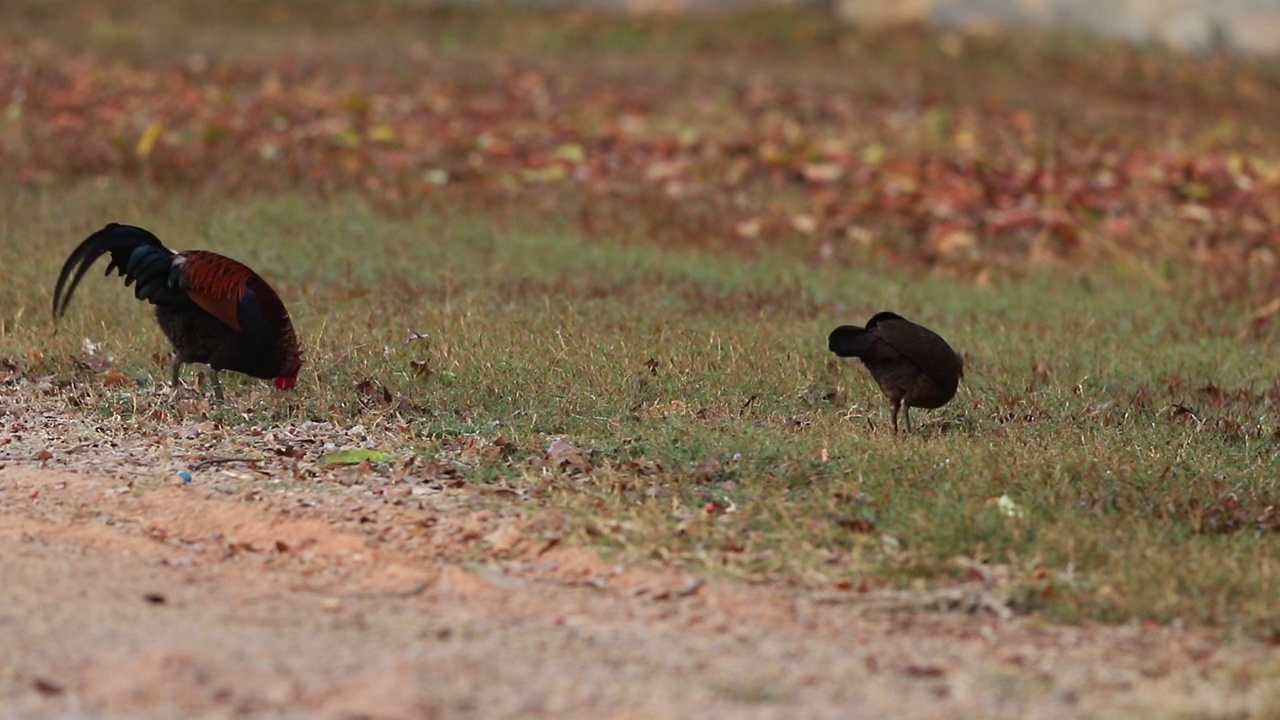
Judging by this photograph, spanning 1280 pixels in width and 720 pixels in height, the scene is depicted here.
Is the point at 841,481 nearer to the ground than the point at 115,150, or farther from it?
nearer to the ground

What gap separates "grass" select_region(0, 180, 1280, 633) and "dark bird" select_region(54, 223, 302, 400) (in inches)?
8.0

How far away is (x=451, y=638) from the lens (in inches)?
199

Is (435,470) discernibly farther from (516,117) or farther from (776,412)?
(516,117)

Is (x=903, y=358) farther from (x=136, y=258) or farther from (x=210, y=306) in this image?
(x=136, y=258)

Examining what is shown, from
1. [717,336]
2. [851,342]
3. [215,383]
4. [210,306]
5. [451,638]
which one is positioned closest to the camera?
[451,638]

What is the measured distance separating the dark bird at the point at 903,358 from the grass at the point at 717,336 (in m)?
0.23

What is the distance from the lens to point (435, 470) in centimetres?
659

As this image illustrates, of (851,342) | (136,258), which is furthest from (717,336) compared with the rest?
(136,258)

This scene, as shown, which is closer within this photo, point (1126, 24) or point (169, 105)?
point (169, 105)

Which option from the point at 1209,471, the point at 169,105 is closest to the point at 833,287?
the point at 1209,471

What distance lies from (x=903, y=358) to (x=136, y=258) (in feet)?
10.7

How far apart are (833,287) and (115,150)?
19.0 feet

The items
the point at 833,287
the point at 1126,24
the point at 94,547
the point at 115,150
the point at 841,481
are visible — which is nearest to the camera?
the point at 94,547

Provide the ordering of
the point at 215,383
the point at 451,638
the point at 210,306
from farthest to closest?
the point at 215,383, the point at 210,306, the point at 451,638
